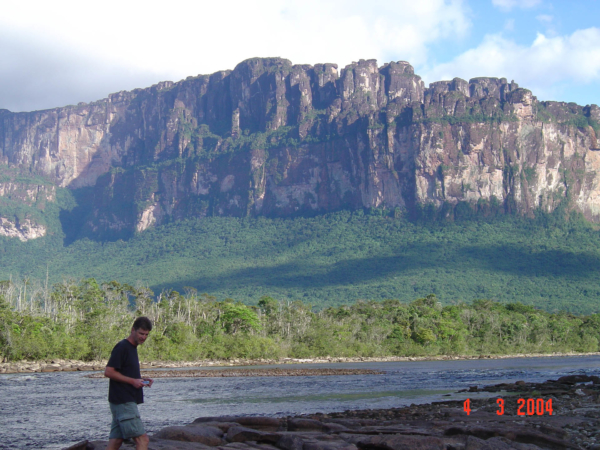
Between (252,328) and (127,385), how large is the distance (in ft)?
211

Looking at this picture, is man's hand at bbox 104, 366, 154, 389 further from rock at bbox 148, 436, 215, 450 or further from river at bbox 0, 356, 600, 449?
river at bbox 0, 356, 600, 449

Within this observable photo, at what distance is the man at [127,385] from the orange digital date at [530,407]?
39.9ft

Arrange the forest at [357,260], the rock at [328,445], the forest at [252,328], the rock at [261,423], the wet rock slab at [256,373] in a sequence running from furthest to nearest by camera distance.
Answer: the forest at [357,260] → the forest at [252,328] → the wet rock slab at [256,373] → the rock at [261,423] → the rock at [328,445]

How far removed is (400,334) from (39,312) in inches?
1566

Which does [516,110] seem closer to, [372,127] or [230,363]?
[372,127]

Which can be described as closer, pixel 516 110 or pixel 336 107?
pixel 516 110

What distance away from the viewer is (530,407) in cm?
2150

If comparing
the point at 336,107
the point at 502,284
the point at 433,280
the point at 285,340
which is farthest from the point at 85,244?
the point at 285,340

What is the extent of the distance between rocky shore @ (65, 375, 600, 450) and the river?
4.49 meters

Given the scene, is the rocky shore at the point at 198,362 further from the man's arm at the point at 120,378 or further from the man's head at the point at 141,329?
the man's head at the point at 141,329

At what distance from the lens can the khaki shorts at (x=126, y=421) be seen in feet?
31.9

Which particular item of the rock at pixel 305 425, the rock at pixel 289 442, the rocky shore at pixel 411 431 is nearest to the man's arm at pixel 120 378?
the rocky shore at pixel 411 431

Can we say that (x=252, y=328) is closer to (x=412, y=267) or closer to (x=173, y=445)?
(x=173, y=445)

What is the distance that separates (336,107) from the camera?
7825 inches
